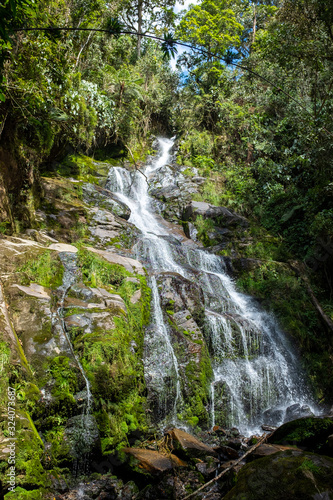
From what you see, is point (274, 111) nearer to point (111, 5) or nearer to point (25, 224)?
point (111, 5)

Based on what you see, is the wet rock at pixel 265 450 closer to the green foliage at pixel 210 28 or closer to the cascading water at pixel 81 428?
the cascading water at pixel 81 428

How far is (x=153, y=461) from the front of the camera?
4133 mm

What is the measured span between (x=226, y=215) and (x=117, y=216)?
558cm

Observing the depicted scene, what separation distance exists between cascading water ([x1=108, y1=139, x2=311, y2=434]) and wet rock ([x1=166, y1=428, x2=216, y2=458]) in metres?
1.20

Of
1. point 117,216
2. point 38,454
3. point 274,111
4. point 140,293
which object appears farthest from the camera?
point 274,111

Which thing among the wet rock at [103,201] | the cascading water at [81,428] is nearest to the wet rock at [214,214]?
Answer: the wet rock at [103,201]

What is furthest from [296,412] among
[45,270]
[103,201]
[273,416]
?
[103,201]

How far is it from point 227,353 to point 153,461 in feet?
13.8

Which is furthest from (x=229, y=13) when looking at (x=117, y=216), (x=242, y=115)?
(x=117, y=216)

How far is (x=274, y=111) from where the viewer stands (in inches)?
719

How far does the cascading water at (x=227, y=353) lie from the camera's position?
6504mm

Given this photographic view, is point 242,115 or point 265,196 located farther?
point 242,115

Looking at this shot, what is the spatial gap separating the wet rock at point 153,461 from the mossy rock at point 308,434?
1.41 metres

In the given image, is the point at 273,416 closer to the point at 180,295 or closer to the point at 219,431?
the point at 219,431
